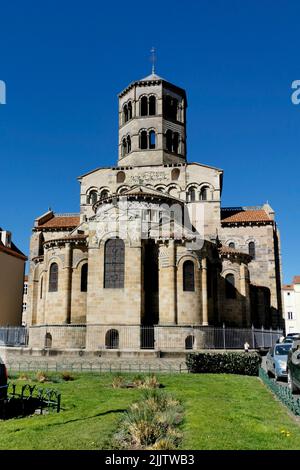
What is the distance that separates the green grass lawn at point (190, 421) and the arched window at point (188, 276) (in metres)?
14.0

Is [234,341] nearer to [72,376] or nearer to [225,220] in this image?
[72,376]

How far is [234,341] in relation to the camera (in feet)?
95.3

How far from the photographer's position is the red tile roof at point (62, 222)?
4588 cm

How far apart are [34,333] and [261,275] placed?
21.8m

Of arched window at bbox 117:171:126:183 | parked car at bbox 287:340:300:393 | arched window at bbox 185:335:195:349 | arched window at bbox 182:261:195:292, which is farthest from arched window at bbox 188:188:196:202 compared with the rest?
parked car at bbox 287:340:300:393

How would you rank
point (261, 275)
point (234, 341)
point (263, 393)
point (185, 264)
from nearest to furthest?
point (263, 393), point (234, 341), point (185, 264), point (261, 275)

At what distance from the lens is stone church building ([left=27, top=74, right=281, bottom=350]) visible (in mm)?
29953

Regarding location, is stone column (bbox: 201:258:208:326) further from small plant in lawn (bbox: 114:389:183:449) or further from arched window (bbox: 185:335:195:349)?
small plant in lawn (bbox: 114:389:183:449)

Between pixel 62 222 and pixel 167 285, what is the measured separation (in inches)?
824

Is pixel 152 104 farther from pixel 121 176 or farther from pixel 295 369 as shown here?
pixel 295 369

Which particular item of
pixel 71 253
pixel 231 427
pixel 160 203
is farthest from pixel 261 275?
pixel 231 427

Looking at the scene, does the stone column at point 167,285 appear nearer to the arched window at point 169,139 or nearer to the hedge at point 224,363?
the hedge at point 224,363

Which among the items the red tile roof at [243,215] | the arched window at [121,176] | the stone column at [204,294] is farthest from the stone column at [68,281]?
the red tile roof at [243,215]

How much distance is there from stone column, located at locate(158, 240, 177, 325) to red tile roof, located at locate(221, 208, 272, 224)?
14.2 metres
